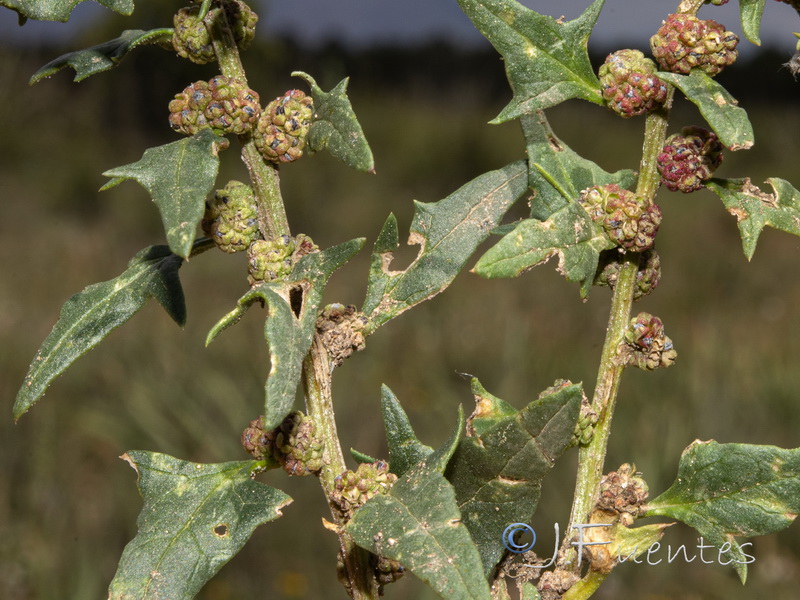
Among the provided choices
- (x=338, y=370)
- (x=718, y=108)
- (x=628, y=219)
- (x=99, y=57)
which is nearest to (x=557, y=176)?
(x=628, y=219)

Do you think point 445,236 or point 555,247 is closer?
point 555,247

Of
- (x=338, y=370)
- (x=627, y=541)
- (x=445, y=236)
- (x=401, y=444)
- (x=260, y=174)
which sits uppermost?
(x=260, y=174)

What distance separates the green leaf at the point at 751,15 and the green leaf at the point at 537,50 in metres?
0.18

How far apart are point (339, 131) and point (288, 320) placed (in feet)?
0.84

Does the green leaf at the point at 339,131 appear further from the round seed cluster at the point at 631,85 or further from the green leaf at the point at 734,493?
the green leaf at the point at 734,493

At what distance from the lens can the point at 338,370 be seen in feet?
19.7

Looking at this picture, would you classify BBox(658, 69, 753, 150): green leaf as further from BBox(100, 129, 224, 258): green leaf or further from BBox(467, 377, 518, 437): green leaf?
BBox(100, 129, 224, 258): green leaf

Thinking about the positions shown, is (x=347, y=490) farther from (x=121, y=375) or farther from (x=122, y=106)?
(x=122, y=106)

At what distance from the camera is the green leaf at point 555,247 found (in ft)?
3.11

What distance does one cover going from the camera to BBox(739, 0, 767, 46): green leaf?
42.0 inches

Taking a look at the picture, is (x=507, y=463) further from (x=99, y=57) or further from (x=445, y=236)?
(x=99, y=57)

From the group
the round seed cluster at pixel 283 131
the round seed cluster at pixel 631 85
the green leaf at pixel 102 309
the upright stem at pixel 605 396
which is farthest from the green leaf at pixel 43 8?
the upright stem at pixel 605 396

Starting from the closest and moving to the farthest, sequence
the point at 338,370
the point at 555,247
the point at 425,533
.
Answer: the point at 425,533
the point at 555,247
the point at 338,370

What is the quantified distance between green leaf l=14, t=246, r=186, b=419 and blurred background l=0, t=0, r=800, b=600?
2.68 ft
